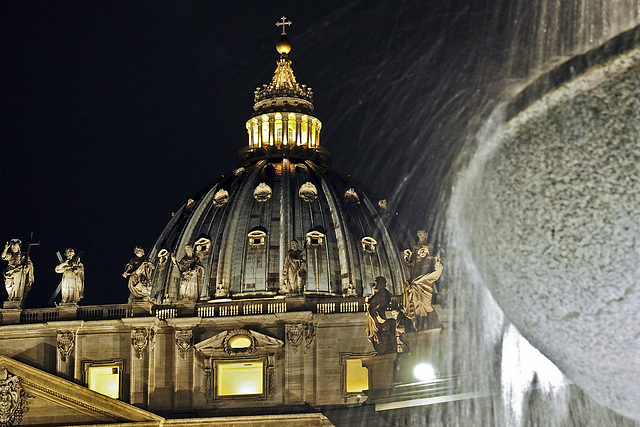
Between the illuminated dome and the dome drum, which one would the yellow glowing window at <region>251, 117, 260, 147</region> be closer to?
the illuminated dome

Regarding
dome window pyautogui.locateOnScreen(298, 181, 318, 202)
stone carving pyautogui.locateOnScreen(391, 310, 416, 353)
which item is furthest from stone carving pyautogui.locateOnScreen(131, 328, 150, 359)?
stone carving pyautogui.locateOnScreen(391, 310, 416, 353)

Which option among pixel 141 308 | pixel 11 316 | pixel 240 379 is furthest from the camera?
pixel 240 379

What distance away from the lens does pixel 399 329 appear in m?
29.6

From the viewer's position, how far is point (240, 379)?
67375mm

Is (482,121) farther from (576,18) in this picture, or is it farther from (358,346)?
(358,346)

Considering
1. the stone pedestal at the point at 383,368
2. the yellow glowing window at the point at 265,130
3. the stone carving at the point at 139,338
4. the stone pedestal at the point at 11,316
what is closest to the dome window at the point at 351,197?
the yellow glowing window at the point at 265,130

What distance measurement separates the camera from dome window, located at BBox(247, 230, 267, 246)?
93.0 metres

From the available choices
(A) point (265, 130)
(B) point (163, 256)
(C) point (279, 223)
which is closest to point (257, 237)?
(C) point (279, 223)

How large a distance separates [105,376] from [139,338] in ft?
15.5

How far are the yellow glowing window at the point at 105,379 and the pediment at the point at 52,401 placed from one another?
2503 millimetres

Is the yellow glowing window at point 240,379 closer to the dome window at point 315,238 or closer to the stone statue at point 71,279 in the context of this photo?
the stone statue at point 71,279

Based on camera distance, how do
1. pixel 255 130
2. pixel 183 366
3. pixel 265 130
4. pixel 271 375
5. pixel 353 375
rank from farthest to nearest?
1. pixel 255 130
2. pixel 265 130
3. pixel 183 366
4. pixel 271 375
5. pixel 353 375

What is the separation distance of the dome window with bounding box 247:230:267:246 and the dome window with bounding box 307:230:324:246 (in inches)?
134

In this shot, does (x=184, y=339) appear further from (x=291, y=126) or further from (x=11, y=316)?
(x=291, y=126)
